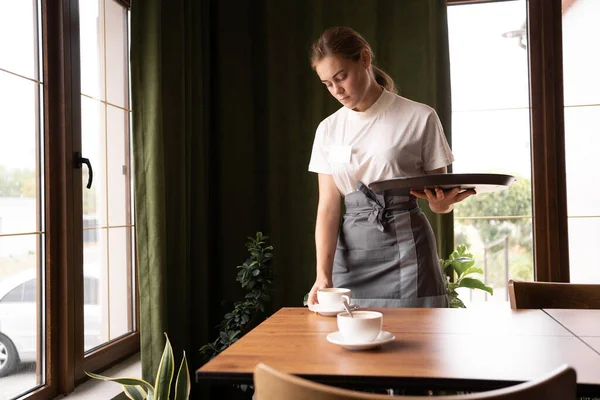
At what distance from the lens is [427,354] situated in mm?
1154

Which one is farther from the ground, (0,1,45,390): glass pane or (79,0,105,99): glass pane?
(79,0,105,99): glass pane

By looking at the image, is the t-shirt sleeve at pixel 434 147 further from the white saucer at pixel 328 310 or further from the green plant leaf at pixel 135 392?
the green plant leaf at pixel 135 392

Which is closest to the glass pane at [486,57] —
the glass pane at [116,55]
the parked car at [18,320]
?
the glass pane at [116,55]

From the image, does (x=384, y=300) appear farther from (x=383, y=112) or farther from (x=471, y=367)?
(x=471, y=367)

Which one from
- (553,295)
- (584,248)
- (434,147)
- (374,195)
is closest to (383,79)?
(434,147)

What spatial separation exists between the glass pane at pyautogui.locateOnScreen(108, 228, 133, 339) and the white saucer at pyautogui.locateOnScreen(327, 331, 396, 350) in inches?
65.3

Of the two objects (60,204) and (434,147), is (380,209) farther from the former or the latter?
(60,204)

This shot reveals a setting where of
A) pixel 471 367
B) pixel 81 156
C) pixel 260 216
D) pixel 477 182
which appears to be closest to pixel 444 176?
pixel 477 182

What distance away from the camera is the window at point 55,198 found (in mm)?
2014

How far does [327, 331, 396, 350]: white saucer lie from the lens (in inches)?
46.5

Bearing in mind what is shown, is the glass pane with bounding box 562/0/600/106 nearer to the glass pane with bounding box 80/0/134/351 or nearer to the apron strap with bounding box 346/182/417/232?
the apron strap with bounding box 346/182/417/232

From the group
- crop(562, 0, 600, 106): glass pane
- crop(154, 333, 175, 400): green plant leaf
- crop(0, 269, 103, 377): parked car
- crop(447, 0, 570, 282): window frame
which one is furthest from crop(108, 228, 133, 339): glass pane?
crop(562, 0, 600, 106): glass pane

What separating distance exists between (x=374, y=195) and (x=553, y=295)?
66 cm

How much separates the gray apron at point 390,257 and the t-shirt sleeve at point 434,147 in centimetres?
15
